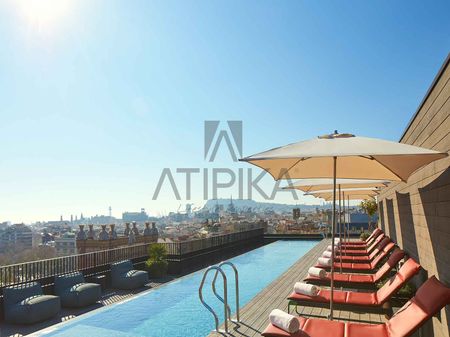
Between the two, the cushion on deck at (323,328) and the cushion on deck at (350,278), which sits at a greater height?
the cushion on deck at (350,278)

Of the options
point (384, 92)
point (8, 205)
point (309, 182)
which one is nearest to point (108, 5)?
point (309, 182)

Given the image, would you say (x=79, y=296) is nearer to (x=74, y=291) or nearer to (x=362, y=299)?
(x=74, y=291)

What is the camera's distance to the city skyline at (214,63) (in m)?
10.0

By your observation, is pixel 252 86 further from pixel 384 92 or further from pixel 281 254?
pixel 281 254

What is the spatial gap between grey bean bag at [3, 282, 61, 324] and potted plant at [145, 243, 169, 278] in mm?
4300

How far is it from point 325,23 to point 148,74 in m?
6.22

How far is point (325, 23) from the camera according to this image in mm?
10758

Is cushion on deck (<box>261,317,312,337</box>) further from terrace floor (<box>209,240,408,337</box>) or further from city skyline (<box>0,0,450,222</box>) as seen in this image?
city skyline (<box>0,0,450,222</box>)

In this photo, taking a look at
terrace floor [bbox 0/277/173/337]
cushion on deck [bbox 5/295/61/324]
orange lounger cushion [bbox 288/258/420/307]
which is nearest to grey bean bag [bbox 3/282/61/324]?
cushion on deck [bbox 5/295/61/324]

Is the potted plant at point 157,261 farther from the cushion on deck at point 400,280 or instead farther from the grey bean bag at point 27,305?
the cushion on deck at point 400,280

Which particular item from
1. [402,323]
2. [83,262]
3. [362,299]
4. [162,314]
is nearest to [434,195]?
[402,323]

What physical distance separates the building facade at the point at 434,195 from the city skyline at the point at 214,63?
2946 mm
